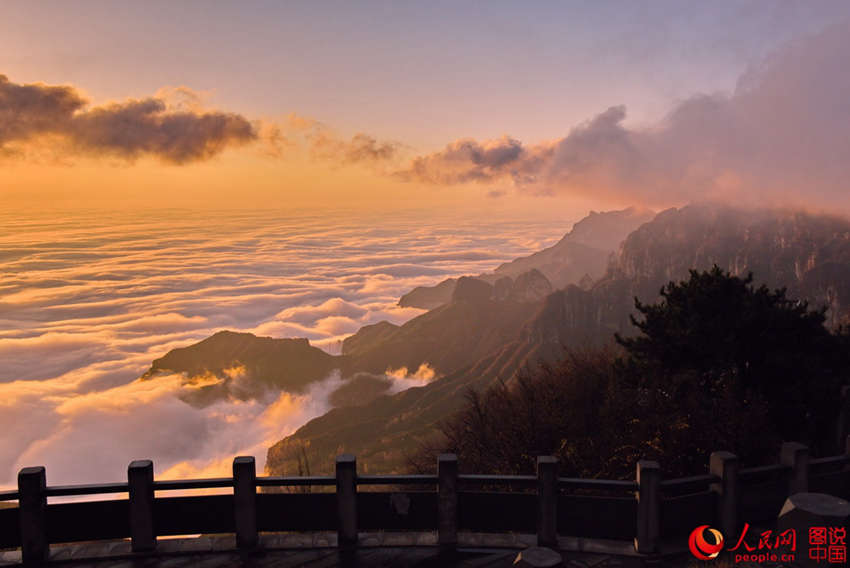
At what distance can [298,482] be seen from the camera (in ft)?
43.2

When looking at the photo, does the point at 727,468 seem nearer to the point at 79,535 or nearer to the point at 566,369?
the point at 79,535

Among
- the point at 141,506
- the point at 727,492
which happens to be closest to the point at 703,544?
the point at 727,492

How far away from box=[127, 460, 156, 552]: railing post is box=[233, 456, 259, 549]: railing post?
178 cm

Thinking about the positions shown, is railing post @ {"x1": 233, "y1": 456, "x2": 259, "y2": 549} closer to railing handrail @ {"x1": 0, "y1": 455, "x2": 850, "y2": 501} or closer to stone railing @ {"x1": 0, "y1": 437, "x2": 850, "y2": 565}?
stone railing @ {"x1": 0, "y1": 437, "x2": 850, "y2": 565}

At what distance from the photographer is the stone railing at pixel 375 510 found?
1309cm

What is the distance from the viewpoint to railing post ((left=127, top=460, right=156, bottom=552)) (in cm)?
1295

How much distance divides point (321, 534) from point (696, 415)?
592 inches

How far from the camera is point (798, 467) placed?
572 inches

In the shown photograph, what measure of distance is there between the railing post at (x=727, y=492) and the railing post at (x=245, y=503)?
10388 mm

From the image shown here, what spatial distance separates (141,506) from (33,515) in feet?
7.25

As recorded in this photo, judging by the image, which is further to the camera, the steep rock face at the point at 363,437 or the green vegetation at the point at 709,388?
the steep rock face at the point at 363,437

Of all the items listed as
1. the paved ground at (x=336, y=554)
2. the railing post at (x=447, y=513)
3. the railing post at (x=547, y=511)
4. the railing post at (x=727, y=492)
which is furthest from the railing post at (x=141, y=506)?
the railing post at (x=727, y=492)

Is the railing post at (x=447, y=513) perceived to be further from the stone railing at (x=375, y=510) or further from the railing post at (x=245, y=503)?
the railing post at (x=245, y=503)

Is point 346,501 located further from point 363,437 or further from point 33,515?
point 363,437
